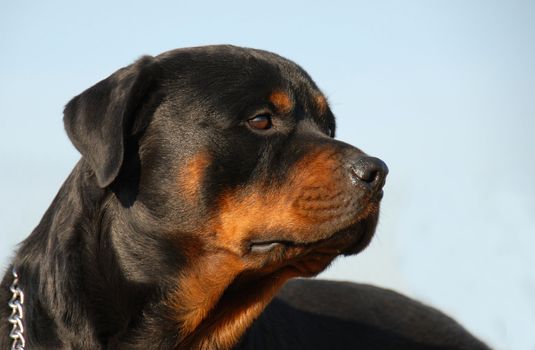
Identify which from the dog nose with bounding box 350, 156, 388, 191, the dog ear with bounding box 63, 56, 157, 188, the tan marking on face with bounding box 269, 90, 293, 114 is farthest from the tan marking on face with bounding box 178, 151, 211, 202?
the dog nose with bounding box 350, 156, 388, 191

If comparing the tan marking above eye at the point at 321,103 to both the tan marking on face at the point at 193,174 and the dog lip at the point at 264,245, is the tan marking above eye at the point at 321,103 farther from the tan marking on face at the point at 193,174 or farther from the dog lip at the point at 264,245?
the dog lip at the point at 264,245

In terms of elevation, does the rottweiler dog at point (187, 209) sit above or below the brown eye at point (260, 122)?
below

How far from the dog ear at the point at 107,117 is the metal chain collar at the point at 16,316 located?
2.44 ft

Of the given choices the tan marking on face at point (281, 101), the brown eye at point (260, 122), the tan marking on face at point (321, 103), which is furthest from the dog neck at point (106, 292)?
the tan marking on face at point (321, 103)

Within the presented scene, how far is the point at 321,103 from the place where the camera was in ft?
16.0

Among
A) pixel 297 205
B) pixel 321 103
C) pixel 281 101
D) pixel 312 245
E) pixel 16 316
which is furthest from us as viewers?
pixel 321 103

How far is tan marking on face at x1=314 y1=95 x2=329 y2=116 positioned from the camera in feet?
15.9

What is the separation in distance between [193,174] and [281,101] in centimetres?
59

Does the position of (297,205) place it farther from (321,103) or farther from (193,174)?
(321,103)

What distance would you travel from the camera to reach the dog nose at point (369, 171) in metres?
4.19

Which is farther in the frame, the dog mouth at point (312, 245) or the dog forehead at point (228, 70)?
the dog forehead at point (228, 70)

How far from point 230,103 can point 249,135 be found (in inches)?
7.5

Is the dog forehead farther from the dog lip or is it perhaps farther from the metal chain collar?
the metal chain collar

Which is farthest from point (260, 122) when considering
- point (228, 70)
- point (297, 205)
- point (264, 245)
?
point (264, 245)
